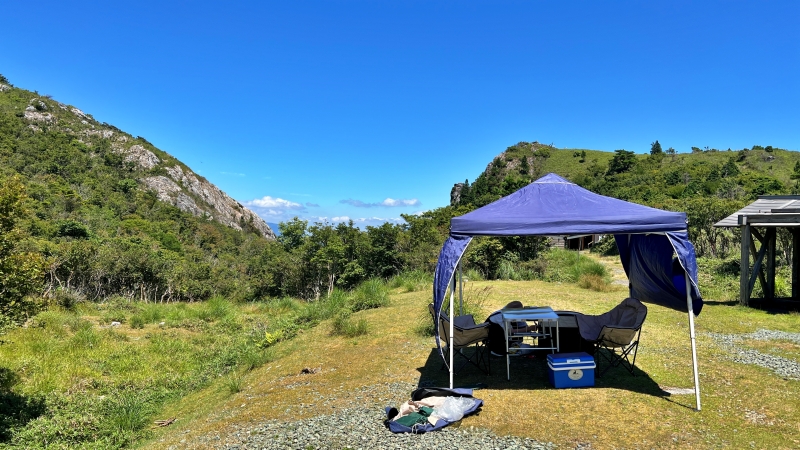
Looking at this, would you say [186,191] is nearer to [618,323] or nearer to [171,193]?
[171,193]

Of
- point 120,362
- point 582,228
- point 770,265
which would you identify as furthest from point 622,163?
point 120,362

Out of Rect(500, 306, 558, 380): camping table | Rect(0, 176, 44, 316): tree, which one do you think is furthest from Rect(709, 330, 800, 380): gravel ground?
Rect(0, 176, 44, 316): tree

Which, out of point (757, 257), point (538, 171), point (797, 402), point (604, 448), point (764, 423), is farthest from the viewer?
point (538, 171)

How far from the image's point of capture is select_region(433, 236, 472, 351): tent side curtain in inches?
214

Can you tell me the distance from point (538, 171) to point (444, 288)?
76.6 metres

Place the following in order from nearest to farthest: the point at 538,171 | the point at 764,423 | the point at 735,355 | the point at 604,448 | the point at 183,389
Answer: the point at 604,448 → the point at 764,423 → the point at 735,355 → the point at 183,389 → the point at 538,171

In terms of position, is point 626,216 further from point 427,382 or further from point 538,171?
point 538,171

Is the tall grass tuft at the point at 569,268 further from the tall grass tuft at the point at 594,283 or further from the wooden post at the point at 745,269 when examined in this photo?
the wooden post at the point at 745,269

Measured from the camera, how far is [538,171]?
7756 centimetres

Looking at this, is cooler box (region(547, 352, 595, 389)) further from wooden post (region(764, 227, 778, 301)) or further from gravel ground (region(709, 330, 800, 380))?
wooden post (region(764, 227, 778, 301))

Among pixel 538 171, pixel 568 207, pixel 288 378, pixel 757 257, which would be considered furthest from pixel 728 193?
pixel 538 171

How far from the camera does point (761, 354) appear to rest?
6.69 metres

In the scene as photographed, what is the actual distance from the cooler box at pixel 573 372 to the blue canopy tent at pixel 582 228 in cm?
114

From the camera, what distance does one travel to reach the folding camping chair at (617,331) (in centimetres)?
558
